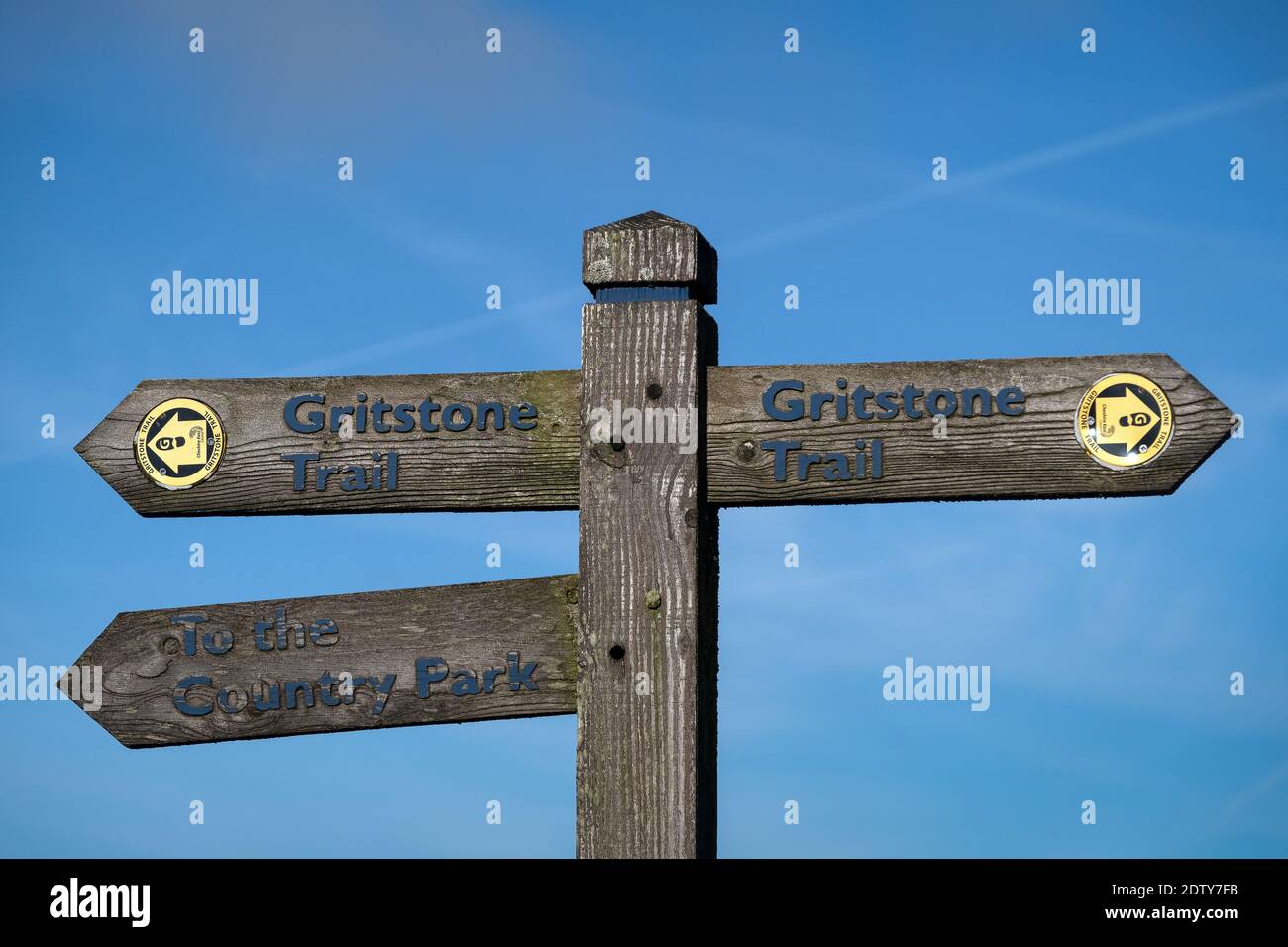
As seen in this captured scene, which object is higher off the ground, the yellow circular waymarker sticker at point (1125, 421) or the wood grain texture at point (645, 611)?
the yellow circular waymarker sticker at point (1125, 421)

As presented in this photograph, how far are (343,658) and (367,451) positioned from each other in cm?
66

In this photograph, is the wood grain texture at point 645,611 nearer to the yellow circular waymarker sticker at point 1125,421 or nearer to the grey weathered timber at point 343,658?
the grey weathered timber at point 343,658

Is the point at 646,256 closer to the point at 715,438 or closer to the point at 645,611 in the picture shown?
the point at 715,438

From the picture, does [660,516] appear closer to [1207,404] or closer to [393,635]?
[393,635]

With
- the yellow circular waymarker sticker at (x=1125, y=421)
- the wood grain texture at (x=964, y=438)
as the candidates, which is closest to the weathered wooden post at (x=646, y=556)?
the wood grain texture at (x=964, y=438)

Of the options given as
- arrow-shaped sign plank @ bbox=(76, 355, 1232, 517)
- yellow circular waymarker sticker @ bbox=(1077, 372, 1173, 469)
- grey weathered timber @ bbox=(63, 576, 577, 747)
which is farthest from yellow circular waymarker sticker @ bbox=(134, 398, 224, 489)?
yellow circular waymarker sticker @ bbox=(1077, 372, 1173, 469)

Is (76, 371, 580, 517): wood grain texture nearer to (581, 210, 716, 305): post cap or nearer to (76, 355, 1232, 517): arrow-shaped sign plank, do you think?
(76, 355, 1232, 517): arrow-shaped sign plank

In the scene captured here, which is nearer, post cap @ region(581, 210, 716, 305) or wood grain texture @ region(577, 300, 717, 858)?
wood grain texture @ region(577, 300, 717, 858)

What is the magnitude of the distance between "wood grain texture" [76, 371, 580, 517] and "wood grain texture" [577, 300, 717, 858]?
0.16m

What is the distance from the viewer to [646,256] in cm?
421

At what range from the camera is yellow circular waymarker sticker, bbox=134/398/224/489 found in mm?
4551

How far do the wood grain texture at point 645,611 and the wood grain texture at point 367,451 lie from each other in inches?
6.3

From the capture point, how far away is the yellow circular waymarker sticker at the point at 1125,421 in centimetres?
397

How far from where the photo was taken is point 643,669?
4051 millimetres
